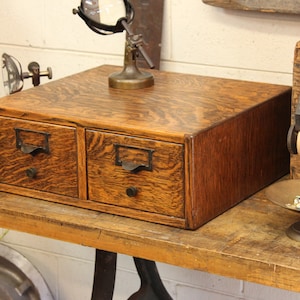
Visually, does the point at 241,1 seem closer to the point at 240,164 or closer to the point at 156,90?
the point at 156,90

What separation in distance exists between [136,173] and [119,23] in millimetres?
378

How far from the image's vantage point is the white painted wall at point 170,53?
2.10 meters

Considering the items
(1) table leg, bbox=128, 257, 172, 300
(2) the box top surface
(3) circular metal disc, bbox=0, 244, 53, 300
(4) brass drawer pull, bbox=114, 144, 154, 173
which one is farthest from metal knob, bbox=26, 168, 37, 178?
(3) circular metal disc, bbox=0, 244, 53, 300

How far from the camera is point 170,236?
1561mm

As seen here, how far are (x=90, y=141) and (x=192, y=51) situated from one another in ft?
2.12

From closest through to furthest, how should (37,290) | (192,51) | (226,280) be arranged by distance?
1. (192,51)
2. (226,280)
3. (37,290)

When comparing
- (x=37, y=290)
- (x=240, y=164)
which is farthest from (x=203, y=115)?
(x=37, y=290)

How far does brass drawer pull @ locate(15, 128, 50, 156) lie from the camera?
171cm

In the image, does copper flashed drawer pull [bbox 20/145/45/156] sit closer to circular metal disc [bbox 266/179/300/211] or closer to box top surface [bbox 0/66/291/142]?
box top surface [bbox 0/66/291/142]

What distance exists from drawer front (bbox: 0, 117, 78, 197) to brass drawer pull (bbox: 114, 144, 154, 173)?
11cm

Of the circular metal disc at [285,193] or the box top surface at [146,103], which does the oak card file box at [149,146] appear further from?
the circular metal disc at [285,193]

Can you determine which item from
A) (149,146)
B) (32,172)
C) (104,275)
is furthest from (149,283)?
(149,146)

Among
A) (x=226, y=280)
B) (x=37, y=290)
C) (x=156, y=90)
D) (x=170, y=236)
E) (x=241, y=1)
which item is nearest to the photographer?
(x=170, y=236)

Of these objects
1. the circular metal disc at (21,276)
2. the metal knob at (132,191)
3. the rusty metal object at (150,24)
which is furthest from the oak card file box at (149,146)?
the circular metal disc at (21,276)
